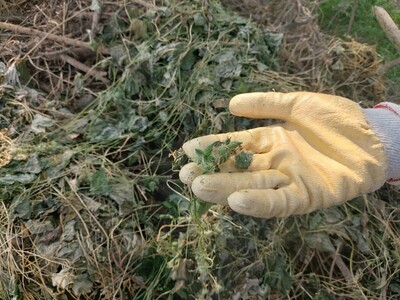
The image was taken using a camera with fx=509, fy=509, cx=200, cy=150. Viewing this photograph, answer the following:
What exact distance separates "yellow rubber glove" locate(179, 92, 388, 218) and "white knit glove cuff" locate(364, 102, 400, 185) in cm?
3

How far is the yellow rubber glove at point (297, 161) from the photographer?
1502 mm

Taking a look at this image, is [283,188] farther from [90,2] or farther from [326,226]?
[90,2]

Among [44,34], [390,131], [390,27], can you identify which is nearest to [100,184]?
[44,34]

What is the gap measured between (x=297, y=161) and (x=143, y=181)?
2.31 ft

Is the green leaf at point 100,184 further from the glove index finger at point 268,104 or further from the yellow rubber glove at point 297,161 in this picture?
the glove index finger at point 268,104

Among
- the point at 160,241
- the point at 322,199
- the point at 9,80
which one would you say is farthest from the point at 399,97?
the point at 9,80

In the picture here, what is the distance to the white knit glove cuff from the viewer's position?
159cm

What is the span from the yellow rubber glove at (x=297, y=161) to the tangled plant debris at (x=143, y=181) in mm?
294

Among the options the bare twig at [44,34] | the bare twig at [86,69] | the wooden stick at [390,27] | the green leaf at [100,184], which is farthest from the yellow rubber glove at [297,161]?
the wooden stick at [390,27]

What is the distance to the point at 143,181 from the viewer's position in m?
2.06

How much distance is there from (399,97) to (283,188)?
1.47m

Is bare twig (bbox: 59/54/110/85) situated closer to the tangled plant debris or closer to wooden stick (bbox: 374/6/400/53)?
the tangled plant debris

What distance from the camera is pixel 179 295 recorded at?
6.37 feet

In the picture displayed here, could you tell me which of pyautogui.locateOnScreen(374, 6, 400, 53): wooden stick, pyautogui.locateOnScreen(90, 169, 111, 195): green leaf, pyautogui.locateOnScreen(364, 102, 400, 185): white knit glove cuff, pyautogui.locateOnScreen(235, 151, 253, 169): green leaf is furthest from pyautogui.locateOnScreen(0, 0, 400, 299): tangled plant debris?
pyautogui.locateOnScreen(374, 6, 400, 53): wooden stick
